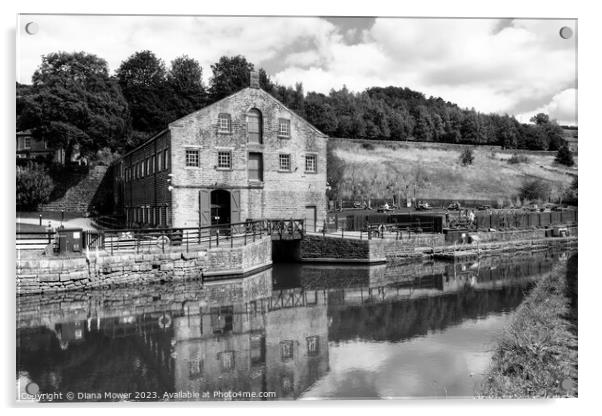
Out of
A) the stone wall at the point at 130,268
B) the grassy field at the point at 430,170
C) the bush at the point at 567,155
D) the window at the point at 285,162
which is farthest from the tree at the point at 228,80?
the grassy field at the point at 430,170

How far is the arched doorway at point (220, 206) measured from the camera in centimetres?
2652

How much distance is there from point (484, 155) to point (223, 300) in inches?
1488

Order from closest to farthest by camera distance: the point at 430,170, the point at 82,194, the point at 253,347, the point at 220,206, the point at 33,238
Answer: the point at 253,347
the point at 33,238
the point at 220,206
the point at 82,194
the point at 430,170

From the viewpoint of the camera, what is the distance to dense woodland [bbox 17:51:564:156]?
15281 mm

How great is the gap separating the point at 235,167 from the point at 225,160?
0.64 metres

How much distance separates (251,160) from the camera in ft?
89.5

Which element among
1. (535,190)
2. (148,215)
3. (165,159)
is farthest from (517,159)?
(148,215)

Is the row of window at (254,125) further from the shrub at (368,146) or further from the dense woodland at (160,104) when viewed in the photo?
the shrub at (368,146)

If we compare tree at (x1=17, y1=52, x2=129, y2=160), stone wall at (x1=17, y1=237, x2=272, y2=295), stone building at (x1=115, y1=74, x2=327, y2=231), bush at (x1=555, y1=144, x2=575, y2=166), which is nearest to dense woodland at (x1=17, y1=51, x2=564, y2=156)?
tree at (x1=17, y1=52, x2=129, y2=160)

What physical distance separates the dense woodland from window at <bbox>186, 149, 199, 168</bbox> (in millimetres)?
3465

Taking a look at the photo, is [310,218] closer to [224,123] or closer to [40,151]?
[224,123]

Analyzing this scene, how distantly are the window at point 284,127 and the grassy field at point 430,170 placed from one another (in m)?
20.3

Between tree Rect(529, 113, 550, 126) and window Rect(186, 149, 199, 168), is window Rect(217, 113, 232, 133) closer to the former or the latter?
window Rect(186, 149, 199, 168)

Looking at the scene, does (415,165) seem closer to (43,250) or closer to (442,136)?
(442,136)
